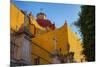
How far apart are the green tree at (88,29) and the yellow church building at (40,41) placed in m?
0.07

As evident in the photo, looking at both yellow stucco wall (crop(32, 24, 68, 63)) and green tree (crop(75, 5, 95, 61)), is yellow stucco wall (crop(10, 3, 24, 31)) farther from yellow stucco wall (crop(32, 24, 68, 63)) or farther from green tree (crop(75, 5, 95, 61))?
green tree (crop(75, 5, 95, 61))

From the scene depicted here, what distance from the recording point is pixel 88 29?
2.32 metres

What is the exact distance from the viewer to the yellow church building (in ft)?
6.61

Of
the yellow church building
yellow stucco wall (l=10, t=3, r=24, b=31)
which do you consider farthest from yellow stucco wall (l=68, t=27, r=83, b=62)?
yellow stucco wall (l=10, t=3, r=24, b=31)

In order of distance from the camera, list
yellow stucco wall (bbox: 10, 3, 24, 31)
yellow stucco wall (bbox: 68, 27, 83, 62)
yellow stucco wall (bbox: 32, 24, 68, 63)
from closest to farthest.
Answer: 1. yellow stucco wall (bbox: 10, 3, 24, 31)
2. yellow stucco wall (bbox: 32, 24, 68, 63)
3. yellow stucco wall (bbox: 68, 27, 83, 62)

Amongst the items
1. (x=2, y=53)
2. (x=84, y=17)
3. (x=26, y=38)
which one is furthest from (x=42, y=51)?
(x=84, y=17)

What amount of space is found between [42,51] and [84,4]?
0.68 meters

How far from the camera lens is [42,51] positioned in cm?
213

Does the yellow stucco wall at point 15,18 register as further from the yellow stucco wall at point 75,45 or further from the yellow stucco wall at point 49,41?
the yellow stucco wall at point 75,45

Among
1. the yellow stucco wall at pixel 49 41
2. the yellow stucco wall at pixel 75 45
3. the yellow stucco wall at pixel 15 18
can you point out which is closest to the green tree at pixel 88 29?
the yellow stucco wall at pixel 75 45

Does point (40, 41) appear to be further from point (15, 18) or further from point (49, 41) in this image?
point (15, 18)

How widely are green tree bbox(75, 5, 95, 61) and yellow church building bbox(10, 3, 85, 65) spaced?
0.24 feet

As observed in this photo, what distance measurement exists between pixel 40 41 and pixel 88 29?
1.84 feet

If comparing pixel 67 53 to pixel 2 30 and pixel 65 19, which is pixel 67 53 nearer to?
pixel 65 19
